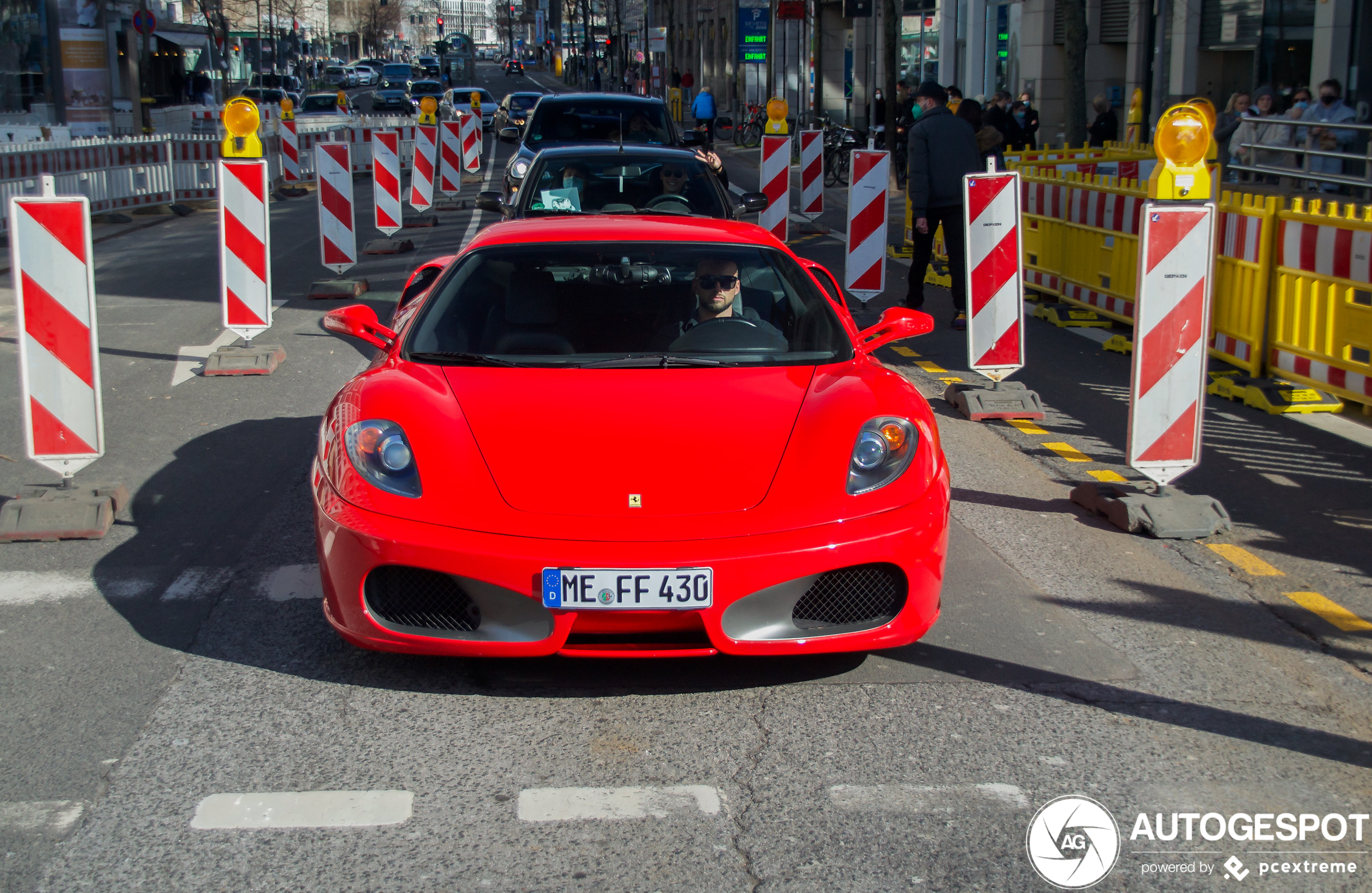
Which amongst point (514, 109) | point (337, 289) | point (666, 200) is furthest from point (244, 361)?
point (514, 109)

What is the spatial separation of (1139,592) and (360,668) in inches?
110

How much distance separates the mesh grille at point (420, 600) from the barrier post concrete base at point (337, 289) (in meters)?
9.06

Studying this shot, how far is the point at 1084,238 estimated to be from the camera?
11688 millimetres

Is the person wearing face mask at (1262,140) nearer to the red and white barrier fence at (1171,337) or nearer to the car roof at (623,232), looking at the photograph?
the red and white barrier fence at (1171,337)

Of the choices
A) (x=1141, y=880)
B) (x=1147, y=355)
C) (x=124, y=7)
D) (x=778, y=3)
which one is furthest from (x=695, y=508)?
(x=124, y=7)

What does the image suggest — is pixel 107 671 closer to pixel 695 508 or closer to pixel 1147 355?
pixel 695 508

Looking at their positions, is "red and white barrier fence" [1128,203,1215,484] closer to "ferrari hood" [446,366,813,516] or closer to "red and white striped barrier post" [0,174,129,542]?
"ferrari hood" [446,366,813,516]

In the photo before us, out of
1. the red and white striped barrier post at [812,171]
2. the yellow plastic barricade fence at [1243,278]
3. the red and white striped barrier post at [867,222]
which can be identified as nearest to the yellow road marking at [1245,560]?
the yellow plastic barricade fence at [1243,278]

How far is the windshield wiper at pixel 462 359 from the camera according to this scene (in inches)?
176

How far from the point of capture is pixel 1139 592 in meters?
4.95

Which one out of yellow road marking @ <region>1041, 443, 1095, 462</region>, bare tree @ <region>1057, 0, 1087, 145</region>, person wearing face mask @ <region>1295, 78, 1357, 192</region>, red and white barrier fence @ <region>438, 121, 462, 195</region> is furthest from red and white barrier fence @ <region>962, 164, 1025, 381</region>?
red and white barrier fence @ <region>438, 121, 462, 195</region>

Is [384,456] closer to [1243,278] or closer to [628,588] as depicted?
[628,588]

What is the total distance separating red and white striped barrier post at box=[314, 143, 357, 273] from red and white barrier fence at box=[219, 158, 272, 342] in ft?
9.09

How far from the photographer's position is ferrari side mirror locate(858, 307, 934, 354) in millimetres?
4957
